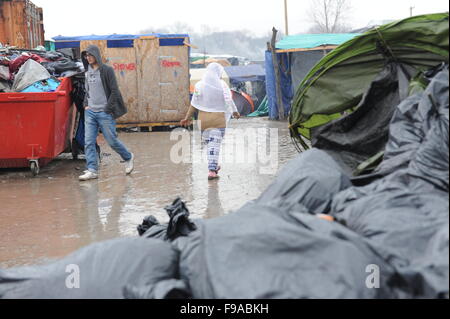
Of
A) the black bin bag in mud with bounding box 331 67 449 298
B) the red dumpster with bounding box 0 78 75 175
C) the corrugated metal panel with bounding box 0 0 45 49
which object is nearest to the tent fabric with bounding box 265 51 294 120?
the corrugated metal panel with bounding box 0 0 45 49

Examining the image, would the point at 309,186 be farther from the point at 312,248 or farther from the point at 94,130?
the point at 94,130

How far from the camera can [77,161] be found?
10.3 metres

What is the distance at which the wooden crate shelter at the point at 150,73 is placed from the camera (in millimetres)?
15398

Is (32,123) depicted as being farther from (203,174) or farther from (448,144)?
(448,144)

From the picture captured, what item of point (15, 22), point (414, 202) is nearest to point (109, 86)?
point (15, 22)

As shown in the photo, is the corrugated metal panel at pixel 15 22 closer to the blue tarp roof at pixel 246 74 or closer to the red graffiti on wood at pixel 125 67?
the red graffiti on wood at pixel 125 67

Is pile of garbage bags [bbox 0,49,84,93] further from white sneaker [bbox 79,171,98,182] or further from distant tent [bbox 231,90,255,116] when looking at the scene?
distant tent [bbox 231,90,255,116]

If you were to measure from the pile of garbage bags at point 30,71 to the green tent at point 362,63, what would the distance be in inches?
189

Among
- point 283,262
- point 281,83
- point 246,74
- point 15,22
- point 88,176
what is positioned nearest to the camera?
point 283,262

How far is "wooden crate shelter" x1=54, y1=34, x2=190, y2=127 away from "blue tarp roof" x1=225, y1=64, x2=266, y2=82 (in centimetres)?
918

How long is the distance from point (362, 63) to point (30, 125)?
5.53m

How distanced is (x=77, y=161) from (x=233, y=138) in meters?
4.30

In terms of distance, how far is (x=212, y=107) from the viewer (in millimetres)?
7793
